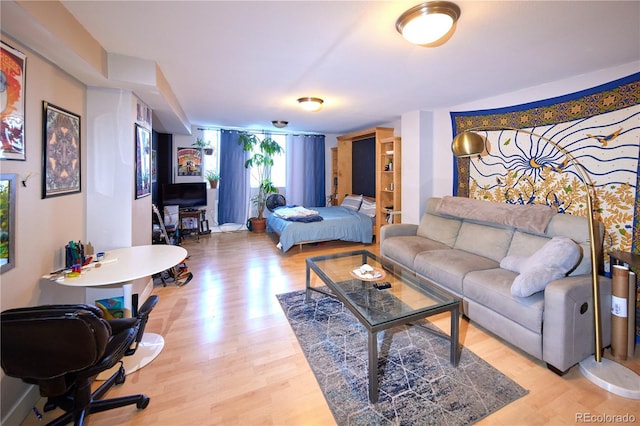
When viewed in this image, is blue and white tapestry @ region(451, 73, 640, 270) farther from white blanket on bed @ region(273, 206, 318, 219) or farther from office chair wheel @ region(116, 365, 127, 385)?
office chair wheel @ region(116, 365, 127, 385)

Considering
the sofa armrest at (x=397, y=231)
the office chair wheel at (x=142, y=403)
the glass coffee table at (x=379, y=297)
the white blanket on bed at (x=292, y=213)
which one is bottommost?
the office chair wheel at (x=142, y=403)

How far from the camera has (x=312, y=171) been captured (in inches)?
259

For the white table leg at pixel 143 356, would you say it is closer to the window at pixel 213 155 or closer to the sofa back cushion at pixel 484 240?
the sofa back cushion at pixel 484 240

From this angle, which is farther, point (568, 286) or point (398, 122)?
point (398, 122)

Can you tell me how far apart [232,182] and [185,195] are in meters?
1.02

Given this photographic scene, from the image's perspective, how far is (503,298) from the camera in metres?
2.06

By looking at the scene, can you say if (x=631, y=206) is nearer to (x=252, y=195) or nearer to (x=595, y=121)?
(x=595, y=121)

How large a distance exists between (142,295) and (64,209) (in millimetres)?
1202

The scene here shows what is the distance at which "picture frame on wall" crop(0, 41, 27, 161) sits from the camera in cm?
141

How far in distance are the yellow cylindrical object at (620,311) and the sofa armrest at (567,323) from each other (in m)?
0.21

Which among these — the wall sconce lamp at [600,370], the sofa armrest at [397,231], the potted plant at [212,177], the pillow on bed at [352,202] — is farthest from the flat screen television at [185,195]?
the wall sconce lamp at [600,370]

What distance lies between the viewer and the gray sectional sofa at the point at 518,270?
70.6 inches

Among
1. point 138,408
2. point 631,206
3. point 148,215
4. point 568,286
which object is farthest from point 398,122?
point 138,408

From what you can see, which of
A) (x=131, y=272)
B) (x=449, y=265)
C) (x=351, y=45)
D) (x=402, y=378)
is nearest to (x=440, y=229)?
(x=449, y=265)
